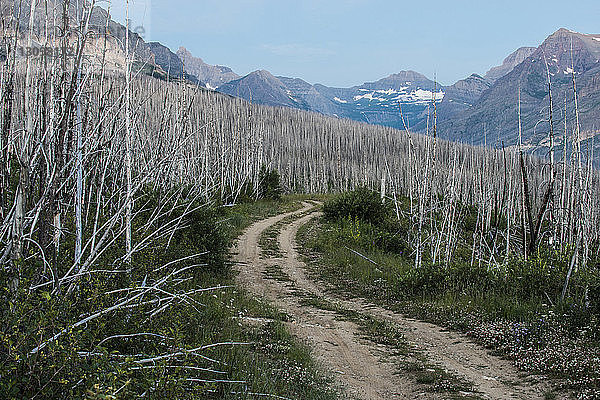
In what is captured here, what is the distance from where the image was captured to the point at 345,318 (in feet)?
25.4

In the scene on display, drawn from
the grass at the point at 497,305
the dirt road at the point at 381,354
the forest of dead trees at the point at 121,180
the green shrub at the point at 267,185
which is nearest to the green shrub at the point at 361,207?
the forest of dead trees at the point at 121,180

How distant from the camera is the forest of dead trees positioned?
300cm

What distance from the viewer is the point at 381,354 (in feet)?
19.9

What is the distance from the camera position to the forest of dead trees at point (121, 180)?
9.83ft

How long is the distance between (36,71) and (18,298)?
203 centimetres

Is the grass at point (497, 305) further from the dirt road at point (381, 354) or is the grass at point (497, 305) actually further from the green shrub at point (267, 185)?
the green shrub at point (267, 185)

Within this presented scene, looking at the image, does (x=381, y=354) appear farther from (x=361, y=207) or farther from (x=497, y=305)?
(x=361, y=207)

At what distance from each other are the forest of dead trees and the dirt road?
2.10m

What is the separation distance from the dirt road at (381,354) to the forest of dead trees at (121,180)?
210 cm

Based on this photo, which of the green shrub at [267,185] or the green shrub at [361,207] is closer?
the green shrub at [361,207]

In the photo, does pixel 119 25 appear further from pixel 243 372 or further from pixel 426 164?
pixel 426 164

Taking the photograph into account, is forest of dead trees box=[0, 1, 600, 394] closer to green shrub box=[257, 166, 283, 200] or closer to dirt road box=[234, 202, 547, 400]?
green shrub box=[257, 166, 283, 200]

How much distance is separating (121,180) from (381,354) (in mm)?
3774

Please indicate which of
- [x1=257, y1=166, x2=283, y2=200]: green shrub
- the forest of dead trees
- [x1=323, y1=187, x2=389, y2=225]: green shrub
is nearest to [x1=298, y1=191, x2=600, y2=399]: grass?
the forest of dead trees
